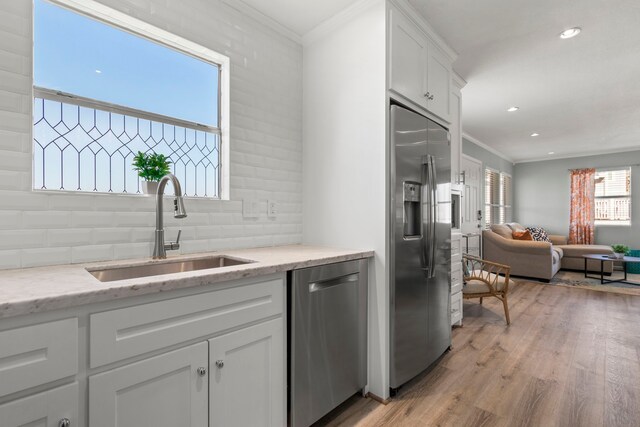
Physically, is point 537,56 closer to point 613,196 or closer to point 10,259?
point 10,259

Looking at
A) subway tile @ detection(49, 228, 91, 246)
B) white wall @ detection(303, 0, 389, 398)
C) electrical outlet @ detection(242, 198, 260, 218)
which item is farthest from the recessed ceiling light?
subway tile @ detection(49, 228, 91, 246)

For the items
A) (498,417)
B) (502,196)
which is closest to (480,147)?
(502,196)

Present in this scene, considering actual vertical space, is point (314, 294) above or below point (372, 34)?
below

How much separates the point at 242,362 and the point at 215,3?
2.10 m

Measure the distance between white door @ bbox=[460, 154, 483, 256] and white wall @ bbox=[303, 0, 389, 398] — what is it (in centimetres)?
378

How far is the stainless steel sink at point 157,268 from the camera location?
4.84 ft

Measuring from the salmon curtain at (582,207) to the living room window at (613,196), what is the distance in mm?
109

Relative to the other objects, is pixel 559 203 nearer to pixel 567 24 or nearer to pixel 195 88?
pixel 567 24

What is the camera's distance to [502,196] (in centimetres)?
754

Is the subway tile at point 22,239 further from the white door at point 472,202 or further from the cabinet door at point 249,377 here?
the white door at point 472,202

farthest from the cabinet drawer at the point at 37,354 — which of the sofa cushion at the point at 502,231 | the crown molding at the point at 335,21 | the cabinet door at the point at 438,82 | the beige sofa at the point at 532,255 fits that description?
the sofa cushion at the point at 502,231

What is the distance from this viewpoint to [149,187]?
1.70 meters

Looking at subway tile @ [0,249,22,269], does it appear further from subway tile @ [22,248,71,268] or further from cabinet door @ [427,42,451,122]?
cabinet door @ [427,42,451,122]

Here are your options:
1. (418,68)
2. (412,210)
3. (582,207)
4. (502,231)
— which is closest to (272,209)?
(412,210)
